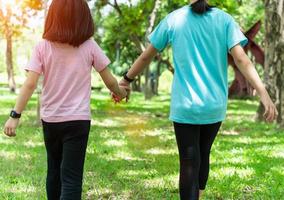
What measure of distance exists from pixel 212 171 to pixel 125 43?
40.2 meters

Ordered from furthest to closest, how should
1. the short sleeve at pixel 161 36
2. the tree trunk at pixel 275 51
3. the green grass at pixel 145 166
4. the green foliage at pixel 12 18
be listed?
the green foliage at pixel 12 18, the tree trunk at pixel 275 51, the green grass at pixel 145 166, the short sleeve at pixel 161 36

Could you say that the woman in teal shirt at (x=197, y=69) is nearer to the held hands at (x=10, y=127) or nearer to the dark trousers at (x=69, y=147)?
the dark trousers at (x=69, y=147)

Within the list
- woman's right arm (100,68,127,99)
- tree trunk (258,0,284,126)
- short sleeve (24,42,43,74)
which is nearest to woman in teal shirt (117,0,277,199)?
woman's right arm (100,68,127,99)

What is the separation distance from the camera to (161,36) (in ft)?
14.9

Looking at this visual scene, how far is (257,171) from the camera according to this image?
293 inches

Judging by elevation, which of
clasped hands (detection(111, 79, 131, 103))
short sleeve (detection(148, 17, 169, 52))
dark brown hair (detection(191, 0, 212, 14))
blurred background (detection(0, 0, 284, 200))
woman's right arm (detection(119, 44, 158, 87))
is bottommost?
blurred background (detection(0, 0, 284, 200))

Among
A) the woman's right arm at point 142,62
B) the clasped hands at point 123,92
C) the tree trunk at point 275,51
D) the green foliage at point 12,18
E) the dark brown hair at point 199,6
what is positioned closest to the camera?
the dark brown hair at point 199,6

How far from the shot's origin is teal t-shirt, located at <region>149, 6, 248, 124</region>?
4.38 m

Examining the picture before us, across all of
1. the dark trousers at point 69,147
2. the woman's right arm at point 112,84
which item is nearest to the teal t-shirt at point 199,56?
Result: the woman's right arm at point 112,84

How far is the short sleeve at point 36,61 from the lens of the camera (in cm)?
428

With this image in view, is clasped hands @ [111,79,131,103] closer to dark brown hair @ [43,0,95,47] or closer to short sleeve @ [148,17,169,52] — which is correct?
short sleeve @ [148,17,169,52]

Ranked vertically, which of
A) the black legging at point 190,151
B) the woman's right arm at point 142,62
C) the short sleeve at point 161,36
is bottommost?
the black legging at point 190,151

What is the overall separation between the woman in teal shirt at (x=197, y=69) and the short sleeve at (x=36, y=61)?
3.14 feet

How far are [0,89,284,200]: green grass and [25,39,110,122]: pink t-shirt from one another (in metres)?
2.02
